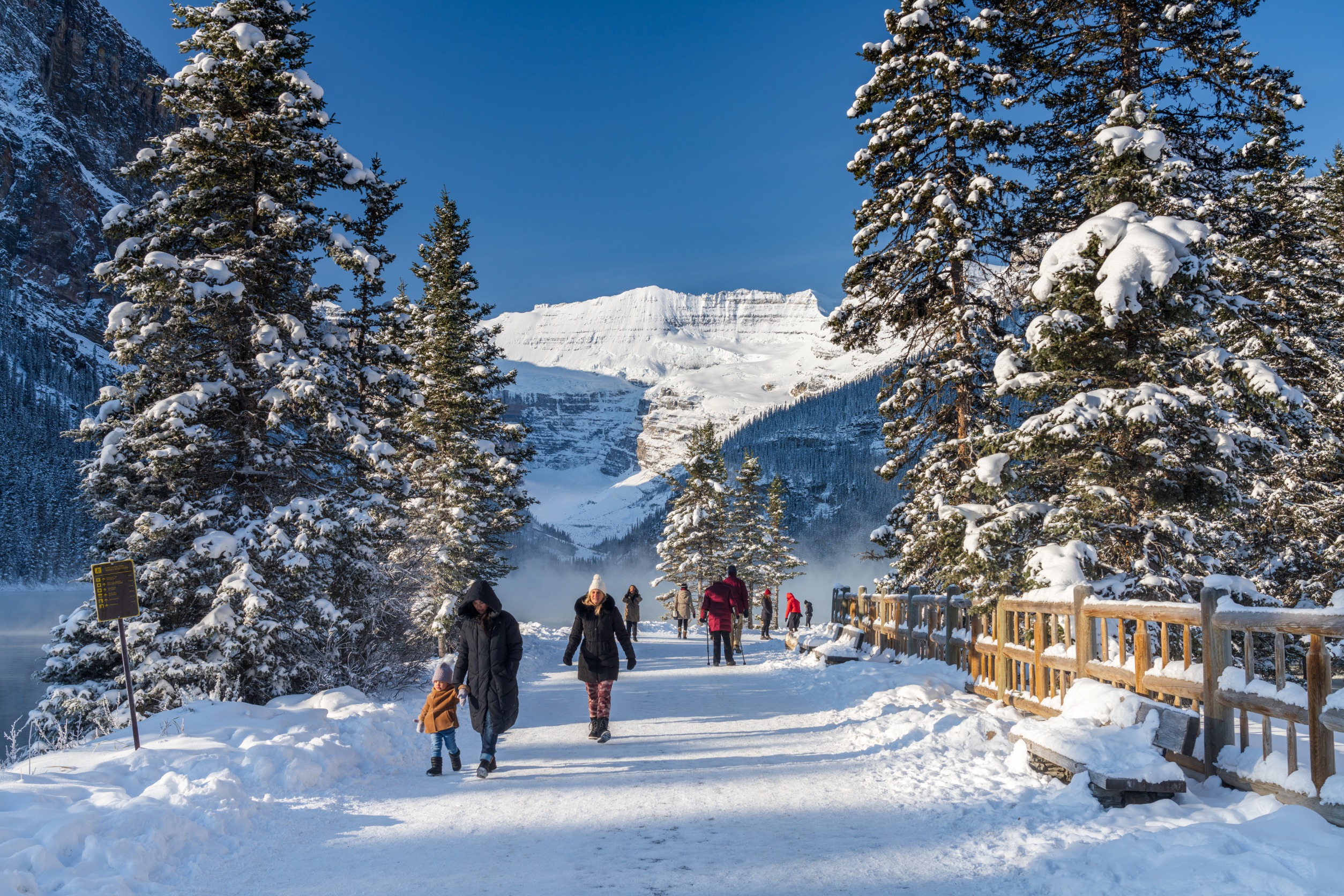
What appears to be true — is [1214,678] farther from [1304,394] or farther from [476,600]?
[1304,394]

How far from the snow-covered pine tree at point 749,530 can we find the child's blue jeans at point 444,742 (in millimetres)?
43984

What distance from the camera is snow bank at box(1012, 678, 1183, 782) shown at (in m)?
6.07

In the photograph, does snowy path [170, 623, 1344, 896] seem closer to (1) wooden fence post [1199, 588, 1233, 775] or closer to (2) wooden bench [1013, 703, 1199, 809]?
(2) wooden bench [1013, 703, 1199, 809]

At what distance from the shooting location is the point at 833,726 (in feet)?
35.1

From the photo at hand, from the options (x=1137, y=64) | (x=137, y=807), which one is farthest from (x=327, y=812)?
(x=1137, y=64)

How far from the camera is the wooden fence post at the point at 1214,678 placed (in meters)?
6.27

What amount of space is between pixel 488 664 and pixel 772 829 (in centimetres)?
356

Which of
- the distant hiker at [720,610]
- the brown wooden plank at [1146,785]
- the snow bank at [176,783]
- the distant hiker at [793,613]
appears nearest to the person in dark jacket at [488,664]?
the snow bank at [176,783]

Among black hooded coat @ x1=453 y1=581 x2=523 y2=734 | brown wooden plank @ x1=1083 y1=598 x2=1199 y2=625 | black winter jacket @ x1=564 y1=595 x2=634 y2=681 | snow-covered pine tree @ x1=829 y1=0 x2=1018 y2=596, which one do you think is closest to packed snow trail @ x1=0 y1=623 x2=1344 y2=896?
black hooded coat @ x1=453 y1=581 x2=523 y2=734

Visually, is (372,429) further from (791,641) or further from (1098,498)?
(791,641)

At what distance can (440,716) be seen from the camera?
8.31 metres

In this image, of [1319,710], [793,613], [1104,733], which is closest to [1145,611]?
[1104,733]

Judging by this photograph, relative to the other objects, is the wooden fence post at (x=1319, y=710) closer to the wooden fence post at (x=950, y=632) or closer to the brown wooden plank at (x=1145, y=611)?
the brown wooden plank at (x=1145, y=611)

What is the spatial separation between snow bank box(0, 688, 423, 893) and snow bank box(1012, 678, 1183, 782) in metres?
6.48
